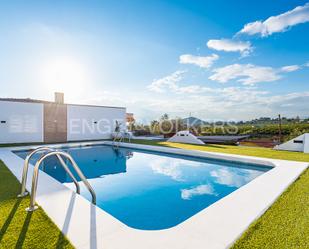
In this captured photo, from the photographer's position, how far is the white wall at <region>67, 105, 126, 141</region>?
1744 centimetres

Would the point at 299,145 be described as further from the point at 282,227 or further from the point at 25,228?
the point at 25,228

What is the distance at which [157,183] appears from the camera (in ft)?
21.6

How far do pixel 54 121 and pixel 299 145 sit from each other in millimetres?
17302

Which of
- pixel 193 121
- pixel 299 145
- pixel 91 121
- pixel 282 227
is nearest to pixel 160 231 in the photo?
pixel 282 227

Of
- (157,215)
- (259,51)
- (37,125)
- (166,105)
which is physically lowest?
(157,215)

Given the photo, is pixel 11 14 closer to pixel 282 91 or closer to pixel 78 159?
pixel 78 159

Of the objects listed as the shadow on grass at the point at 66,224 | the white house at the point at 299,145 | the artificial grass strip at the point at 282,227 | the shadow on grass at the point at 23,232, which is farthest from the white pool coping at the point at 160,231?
the white house at the point at 299,145

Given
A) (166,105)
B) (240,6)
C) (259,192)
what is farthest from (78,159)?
(166,105)

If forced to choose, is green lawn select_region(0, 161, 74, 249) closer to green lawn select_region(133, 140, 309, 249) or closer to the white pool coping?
the white pool coping

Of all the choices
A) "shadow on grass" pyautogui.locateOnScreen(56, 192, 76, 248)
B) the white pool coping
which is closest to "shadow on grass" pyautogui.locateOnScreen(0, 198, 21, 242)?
the white pool coping

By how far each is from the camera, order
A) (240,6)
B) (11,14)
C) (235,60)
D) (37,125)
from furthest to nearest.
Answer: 1. (37,125)
2. (235,60)
3. (240,6)
4. (11,14)

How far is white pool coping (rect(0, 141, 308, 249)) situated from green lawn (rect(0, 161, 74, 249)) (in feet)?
0.38

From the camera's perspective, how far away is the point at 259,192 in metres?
4.24

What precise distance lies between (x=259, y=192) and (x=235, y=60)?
1110 centimetres
